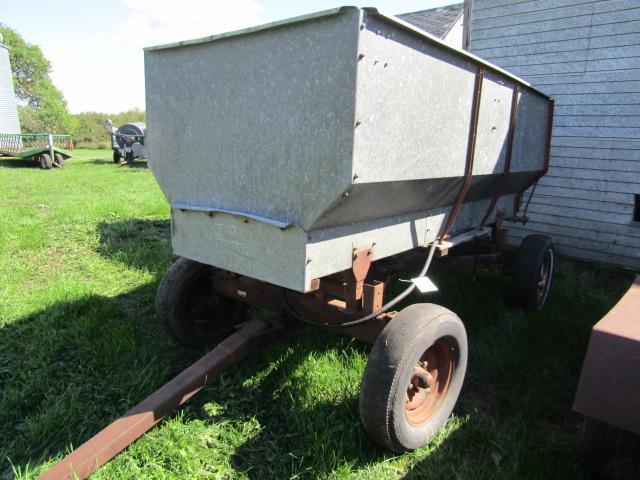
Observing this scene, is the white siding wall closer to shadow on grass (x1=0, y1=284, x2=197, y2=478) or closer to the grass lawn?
the grass lawn

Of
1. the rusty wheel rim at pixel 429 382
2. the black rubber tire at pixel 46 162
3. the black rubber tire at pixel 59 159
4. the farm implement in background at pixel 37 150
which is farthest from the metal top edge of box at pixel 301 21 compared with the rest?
the black rubber tire at pixel 59 159

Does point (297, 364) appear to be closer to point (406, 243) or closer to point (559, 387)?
point (406, 243)

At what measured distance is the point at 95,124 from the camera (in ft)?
145

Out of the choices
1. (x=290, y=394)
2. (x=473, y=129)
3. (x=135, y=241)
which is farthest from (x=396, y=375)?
(x=135, y=241)

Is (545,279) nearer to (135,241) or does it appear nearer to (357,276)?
(357,276)

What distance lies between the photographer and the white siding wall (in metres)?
5.23

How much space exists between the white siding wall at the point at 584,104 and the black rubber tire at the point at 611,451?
13.9 ft

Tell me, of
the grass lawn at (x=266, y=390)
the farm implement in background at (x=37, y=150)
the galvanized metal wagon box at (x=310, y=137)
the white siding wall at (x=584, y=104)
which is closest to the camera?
the galvanized metal wagon box at (x=310, y=137)

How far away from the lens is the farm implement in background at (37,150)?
15760 mm

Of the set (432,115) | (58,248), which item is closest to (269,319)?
(432,115)

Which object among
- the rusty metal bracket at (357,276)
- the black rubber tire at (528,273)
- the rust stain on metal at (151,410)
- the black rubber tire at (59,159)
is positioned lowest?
the rust stain on metal at (151,410)

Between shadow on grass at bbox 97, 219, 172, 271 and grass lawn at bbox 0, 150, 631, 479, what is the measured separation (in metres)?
0.27

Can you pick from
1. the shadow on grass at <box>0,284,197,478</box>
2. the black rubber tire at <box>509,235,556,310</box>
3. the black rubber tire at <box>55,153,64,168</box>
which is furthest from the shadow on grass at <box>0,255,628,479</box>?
the black rubber tire at <box>55,153,64,168</box>

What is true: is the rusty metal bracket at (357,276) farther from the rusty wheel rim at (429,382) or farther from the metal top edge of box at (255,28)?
the metal top edge of box at (255,28)
